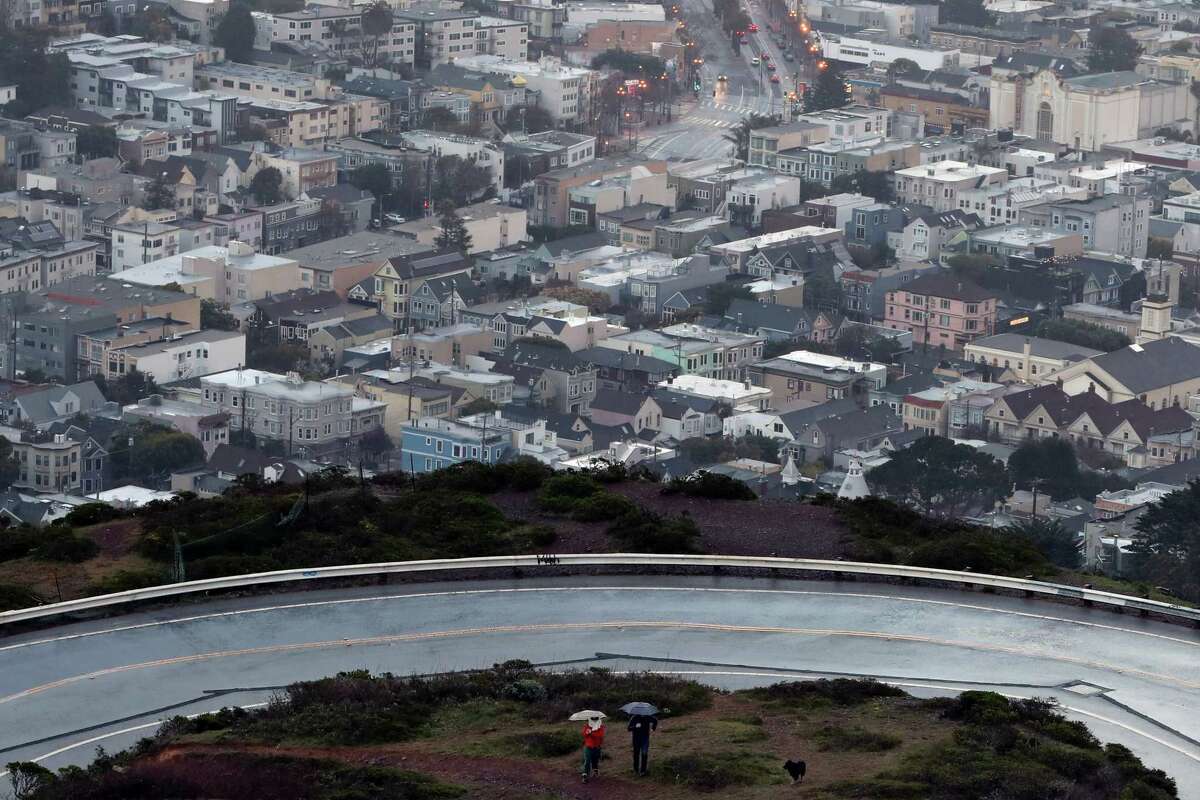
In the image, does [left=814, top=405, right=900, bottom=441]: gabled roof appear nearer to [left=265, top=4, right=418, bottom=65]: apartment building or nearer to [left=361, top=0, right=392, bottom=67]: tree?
[left=361, top=0, right=392, bottom=67]: tree

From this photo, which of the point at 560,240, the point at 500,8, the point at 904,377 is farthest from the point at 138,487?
the point at 500,8

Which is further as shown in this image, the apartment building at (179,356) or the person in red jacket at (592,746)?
the apartment building at (179,356)

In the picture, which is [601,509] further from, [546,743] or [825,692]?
[546,743]

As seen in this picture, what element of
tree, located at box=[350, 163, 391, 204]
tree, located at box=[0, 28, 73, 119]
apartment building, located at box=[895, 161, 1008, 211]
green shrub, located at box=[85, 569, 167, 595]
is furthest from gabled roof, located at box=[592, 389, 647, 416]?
green shrub, located at box=[85, 569, 167, 595]

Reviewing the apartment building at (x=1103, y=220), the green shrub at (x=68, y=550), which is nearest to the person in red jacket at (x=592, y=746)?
the green shrub at (x=68, y=550)

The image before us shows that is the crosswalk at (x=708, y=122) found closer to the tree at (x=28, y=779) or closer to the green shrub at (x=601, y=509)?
the green shrub at (x=601, y=509)

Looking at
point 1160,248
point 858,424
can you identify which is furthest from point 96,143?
point 858,424
